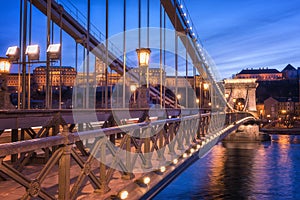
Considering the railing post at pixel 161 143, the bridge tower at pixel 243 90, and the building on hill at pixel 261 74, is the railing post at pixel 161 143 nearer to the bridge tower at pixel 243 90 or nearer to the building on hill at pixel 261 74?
the bridge tower at pixel 243 90

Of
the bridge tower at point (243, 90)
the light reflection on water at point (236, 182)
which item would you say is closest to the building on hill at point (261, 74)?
the bridge tower at point (243, 90)

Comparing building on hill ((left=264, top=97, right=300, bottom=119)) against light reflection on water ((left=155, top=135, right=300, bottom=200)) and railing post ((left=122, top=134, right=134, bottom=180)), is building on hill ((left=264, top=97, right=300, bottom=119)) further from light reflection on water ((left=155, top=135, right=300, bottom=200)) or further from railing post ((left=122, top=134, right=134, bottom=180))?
railing post ((left=122, top=134, right=134, bottom=180))

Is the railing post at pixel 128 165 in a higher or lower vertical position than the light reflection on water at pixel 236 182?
higher

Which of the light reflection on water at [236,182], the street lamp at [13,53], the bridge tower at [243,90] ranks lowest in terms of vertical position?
the light reflection on water at [236,182]

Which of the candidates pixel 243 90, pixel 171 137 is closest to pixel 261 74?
pixel 243 90

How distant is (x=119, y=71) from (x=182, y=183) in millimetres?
10694

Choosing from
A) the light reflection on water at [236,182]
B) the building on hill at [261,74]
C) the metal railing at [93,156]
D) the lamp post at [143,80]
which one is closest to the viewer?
the metal railing at [93,156]

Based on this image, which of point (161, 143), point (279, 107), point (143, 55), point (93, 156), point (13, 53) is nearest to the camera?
point (93, 156)

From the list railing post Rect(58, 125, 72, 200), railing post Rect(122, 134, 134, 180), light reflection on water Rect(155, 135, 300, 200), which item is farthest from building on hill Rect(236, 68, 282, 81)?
railing post Rect(58, 125, 72, 200)

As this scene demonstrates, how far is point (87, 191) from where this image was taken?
3.88m

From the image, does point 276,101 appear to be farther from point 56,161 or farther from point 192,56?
point 56,161

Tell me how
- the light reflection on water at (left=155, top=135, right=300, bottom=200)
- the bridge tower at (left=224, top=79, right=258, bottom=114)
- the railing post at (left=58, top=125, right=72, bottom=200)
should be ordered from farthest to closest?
the bridge tower at (left=224, top=79, right=258, bottom=114), the light reflection on water at (left=155, top=135, right=300, bottom=200), the railing post at (left=58, top=125, right=72, bottom=200)

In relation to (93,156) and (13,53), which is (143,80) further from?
(93,156)

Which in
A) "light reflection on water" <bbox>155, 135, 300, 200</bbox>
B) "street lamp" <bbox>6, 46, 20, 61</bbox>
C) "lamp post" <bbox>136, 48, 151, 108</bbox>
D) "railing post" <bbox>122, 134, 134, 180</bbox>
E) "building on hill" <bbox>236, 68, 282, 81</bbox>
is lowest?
"light reflection on water" <bbox>155, 135, 300, 200</bbox>
